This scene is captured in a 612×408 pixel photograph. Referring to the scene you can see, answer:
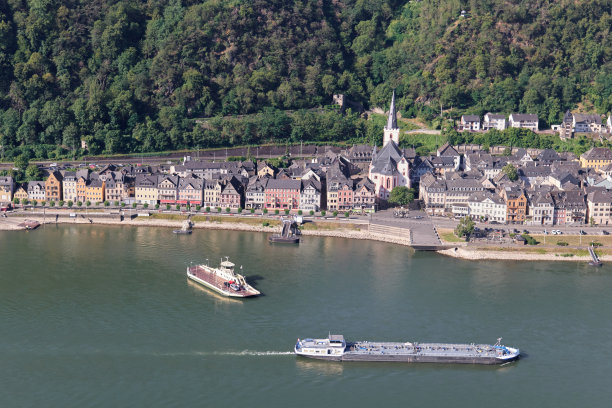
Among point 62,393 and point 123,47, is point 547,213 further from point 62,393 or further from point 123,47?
point 123,47

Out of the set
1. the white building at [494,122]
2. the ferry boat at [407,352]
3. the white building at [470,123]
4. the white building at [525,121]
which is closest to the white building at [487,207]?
the ferry boat at [407,352]

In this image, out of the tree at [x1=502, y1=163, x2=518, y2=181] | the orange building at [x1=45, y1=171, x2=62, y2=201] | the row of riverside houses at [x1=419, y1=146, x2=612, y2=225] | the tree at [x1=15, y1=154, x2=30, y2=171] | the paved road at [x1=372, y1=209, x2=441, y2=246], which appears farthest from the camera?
the tree at [x1=15, y1=154, x2=30, y2=171]

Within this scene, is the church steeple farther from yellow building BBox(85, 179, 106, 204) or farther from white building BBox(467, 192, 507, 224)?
yellow building BBox(85, 179, 106, 204)

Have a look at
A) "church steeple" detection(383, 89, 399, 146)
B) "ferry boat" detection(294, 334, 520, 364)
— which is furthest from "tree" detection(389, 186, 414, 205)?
"ferry boat" detection(294, 334, 520, 364)

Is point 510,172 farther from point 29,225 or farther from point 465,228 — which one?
point 29,225

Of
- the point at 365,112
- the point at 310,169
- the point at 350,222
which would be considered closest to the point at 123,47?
the point at 365,112

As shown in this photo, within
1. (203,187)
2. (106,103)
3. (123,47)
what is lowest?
(203,187)
